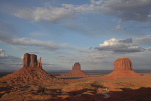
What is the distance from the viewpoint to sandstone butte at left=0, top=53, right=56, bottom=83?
52.2 metres

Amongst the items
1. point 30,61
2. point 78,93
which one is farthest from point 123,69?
point 78,93

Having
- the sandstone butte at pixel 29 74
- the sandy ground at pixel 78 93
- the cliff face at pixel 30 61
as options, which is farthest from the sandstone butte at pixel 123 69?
the cliff face at pixel 30 61

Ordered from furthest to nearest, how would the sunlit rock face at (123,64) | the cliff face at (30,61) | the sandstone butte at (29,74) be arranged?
the sunlit rock face at (123,64), the cliff face at (30,61), the sandstone butte at (29,74)

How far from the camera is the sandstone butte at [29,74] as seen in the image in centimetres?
A: 5224

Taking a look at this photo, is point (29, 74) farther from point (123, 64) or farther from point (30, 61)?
point (123, 64)

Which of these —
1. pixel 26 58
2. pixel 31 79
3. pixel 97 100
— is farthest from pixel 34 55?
pixel 97 100

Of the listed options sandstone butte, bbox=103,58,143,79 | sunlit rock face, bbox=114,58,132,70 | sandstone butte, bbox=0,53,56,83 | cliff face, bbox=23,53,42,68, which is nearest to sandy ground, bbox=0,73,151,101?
sandstone butte, bbox=0,53,56,83

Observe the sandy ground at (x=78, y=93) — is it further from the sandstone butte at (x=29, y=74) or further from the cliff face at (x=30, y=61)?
the cliff face at (x=30, y=61)

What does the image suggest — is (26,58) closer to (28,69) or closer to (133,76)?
(28,69)

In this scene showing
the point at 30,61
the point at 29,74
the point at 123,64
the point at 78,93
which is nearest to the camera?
the point at 78,93

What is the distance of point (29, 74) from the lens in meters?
56.3

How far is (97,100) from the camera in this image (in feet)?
63.7

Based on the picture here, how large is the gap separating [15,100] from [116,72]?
2271 inches

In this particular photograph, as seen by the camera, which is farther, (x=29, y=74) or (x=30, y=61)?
(x=30, y=61)
